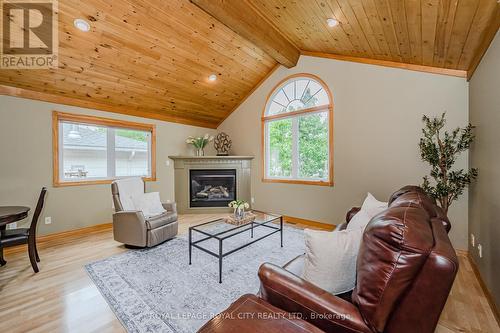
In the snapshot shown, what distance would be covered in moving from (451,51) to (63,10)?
4.45 meters

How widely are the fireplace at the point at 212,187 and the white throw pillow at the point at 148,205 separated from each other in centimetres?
174

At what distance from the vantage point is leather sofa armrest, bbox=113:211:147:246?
3057mm

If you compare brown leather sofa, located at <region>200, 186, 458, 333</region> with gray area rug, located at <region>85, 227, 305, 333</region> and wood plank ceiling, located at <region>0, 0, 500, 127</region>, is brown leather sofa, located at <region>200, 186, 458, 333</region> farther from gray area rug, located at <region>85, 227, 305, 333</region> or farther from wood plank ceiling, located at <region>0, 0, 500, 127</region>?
wood plank ceiling, located at <region>0, 0, 500, 127</region>

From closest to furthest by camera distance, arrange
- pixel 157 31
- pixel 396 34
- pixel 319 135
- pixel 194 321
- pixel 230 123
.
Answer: pixel 194 321, pixel 396 34, pixel 157 31, pixel 319 135, pixel 230 123

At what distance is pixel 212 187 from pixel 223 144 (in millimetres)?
1138

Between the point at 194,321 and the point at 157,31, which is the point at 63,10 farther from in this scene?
the point at 194,321

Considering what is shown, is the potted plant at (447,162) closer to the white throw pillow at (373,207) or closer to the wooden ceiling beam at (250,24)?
the white throw pillow at (373,207)

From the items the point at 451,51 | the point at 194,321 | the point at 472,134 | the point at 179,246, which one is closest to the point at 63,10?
the point at 179,246

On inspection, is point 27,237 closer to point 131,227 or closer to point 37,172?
point 131,227

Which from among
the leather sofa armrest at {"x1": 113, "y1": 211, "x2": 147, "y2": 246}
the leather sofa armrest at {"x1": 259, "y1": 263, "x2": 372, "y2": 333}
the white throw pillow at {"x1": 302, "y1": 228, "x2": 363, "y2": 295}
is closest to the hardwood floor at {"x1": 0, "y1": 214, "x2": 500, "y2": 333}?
the leather sofa armrest at {"x1": 113, "y1": 211, "x2": 147, "y2": 246}

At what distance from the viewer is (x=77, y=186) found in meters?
3.81

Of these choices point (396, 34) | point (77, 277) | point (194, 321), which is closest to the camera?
point (194, 321)

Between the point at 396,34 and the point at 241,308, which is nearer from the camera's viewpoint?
the point at 241,308

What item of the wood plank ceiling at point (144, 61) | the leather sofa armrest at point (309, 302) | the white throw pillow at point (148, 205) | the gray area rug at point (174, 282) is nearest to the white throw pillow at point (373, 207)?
the leather sofa armrest at point (309, 302)
